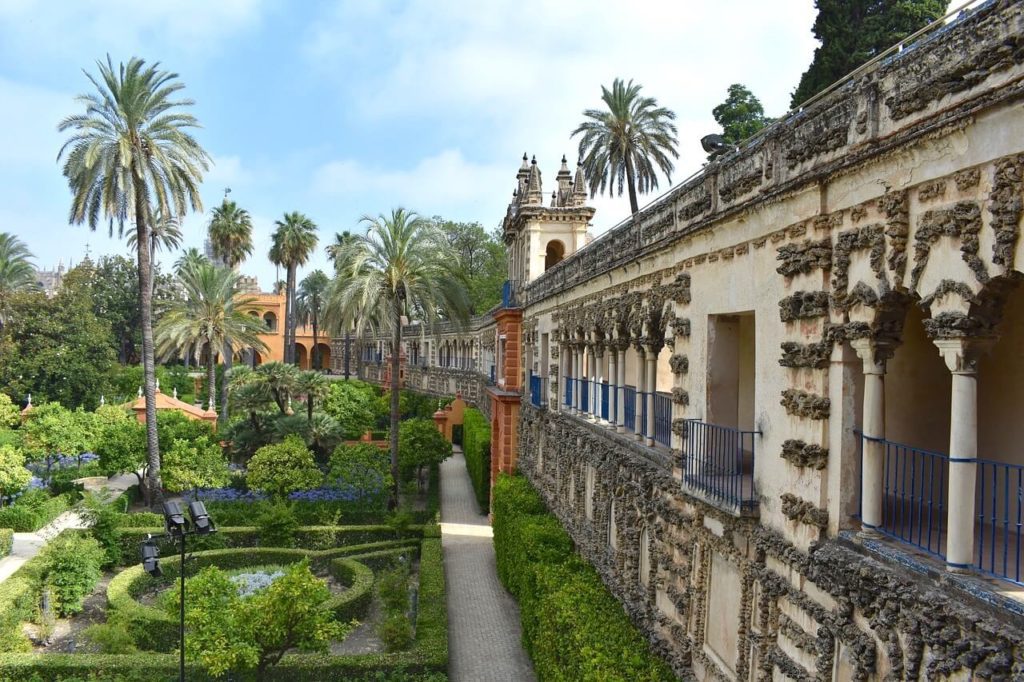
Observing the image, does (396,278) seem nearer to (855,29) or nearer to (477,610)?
(477,610)

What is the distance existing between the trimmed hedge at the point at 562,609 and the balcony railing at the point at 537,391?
248 cm

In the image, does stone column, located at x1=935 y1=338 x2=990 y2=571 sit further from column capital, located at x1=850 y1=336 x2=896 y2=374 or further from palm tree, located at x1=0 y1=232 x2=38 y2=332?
palm tree, located at x1=0 y1=232 x2=38 y2=332

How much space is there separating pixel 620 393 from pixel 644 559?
3.14 meters

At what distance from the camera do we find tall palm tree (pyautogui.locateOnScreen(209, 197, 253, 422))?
172ft

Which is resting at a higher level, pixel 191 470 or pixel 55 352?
pixel 55 352

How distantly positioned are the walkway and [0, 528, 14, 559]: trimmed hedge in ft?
43.3

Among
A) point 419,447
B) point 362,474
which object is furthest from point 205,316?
point 362,474

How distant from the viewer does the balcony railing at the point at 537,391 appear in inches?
773

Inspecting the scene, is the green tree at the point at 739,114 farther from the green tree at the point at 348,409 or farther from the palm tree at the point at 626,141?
the green tree at the point at 348,409

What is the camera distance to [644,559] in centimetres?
1120

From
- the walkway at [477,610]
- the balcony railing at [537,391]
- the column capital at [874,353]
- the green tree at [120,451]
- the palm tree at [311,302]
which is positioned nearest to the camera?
the column capital at [874,353]

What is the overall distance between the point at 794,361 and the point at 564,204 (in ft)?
58.6

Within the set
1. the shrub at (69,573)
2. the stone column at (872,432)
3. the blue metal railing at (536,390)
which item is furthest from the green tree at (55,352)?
the stone column at (872,432)

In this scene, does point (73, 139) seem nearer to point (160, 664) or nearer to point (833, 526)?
point (160, 664)
